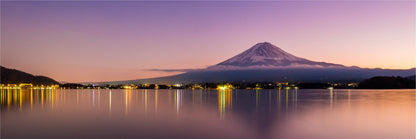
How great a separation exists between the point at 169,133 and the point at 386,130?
37.3 ft

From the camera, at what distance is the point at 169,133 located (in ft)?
49.3

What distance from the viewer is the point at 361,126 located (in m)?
18.1

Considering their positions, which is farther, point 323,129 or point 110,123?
point 110,123

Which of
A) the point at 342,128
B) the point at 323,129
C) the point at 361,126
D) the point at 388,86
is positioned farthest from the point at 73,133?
the point at 388,86

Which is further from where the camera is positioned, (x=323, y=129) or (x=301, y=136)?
(x=323, y=129)

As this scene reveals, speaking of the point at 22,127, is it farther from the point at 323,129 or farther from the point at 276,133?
the point at 323,129

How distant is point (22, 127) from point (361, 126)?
18506 mm

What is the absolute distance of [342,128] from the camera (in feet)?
56.3

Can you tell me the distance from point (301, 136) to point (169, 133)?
19.9 feet

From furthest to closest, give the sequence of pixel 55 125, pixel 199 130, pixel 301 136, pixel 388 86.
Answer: pixel 388 86
pixel 55 125
pixel 199 130
pixel 301 136

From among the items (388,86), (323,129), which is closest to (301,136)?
(323,129)

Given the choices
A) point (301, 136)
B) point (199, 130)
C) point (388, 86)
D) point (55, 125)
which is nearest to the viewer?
point (301, 136)

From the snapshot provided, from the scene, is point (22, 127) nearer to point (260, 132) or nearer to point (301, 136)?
point (260, 132)

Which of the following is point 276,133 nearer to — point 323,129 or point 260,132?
point 260,132
